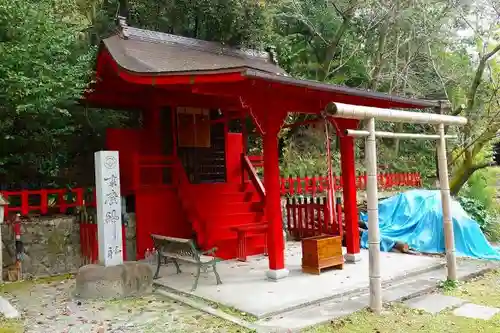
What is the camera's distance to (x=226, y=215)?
915 centimetres

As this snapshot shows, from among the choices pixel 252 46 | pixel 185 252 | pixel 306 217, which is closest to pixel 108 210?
pixel 185 252

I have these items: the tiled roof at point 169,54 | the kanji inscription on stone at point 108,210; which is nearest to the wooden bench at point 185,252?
the kanji inscription on stone at point 108,210

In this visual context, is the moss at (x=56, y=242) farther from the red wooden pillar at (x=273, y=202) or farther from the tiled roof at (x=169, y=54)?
the red wooden pillar at (x=273, y=202)

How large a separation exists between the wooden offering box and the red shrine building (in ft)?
1.91

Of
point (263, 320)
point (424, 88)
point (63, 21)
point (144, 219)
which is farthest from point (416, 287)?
point (424, 88)

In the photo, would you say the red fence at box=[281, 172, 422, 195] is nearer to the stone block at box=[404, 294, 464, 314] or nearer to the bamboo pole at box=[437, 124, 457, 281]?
the bamboo pole at box=[437, 124, 457, 281]

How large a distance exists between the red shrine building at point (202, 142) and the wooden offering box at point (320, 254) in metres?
0.58

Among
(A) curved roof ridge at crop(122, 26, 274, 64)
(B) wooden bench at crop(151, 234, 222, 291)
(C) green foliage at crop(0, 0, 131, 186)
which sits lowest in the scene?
(B) wooden bench at crop(151, 234, 222, 291)

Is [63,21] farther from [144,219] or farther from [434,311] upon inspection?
[434,311]

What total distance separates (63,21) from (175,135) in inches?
126

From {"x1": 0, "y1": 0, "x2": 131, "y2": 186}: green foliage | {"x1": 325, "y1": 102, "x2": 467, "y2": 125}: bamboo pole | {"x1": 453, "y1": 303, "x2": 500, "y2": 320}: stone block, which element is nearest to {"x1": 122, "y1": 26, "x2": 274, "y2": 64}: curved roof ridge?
{"x1": 0, "y1": 0, "x2": 131, "y2": 186}: green foliage

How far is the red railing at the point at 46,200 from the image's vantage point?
760 centimetres

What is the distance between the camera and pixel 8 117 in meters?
7.75

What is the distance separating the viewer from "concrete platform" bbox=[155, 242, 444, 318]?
582 cm
